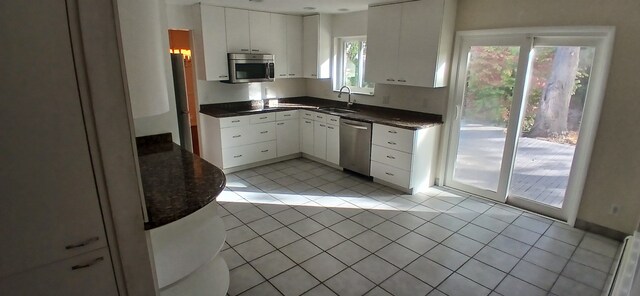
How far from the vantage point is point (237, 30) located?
4.88 m

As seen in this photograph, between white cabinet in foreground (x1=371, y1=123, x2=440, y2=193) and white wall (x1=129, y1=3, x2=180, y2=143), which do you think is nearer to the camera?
white wall (x1=129, y1=3, x2=180, y2=143)

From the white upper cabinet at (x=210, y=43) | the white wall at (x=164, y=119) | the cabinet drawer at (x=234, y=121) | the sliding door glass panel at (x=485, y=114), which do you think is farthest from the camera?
the cabinet drawer at (x=234, y=121)

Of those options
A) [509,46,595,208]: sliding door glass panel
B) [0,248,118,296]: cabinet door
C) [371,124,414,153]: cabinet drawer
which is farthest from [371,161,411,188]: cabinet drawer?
[0,248,118,296]: cabinet door

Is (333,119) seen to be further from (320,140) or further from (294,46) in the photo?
(294,46)

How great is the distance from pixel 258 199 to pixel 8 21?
3173mm

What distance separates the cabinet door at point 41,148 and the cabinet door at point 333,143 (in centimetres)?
389

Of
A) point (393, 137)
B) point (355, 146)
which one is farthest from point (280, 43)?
point (393, 137)

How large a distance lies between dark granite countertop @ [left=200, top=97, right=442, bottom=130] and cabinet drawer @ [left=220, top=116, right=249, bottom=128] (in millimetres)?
58

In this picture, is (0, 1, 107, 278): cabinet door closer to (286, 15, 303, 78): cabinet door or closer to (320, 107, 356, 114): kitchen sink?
(320, 107, 356, 114): kitchen sink

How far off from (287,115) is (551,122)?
359cm

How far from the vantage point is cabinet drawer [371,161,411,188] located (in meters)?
4.26

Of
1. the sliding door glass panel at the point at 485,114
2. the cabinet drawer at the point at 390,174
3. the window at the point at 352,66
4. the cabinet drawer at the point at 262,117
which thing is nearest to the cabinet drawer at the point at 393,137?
the cabinet drawer at the point at 390,174

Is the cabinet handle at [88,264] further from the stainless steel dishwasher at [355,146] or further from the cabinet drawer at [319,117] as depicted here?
the cabinet drawer at [319,117]

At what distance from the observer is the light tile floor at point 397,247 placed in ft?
8.38
